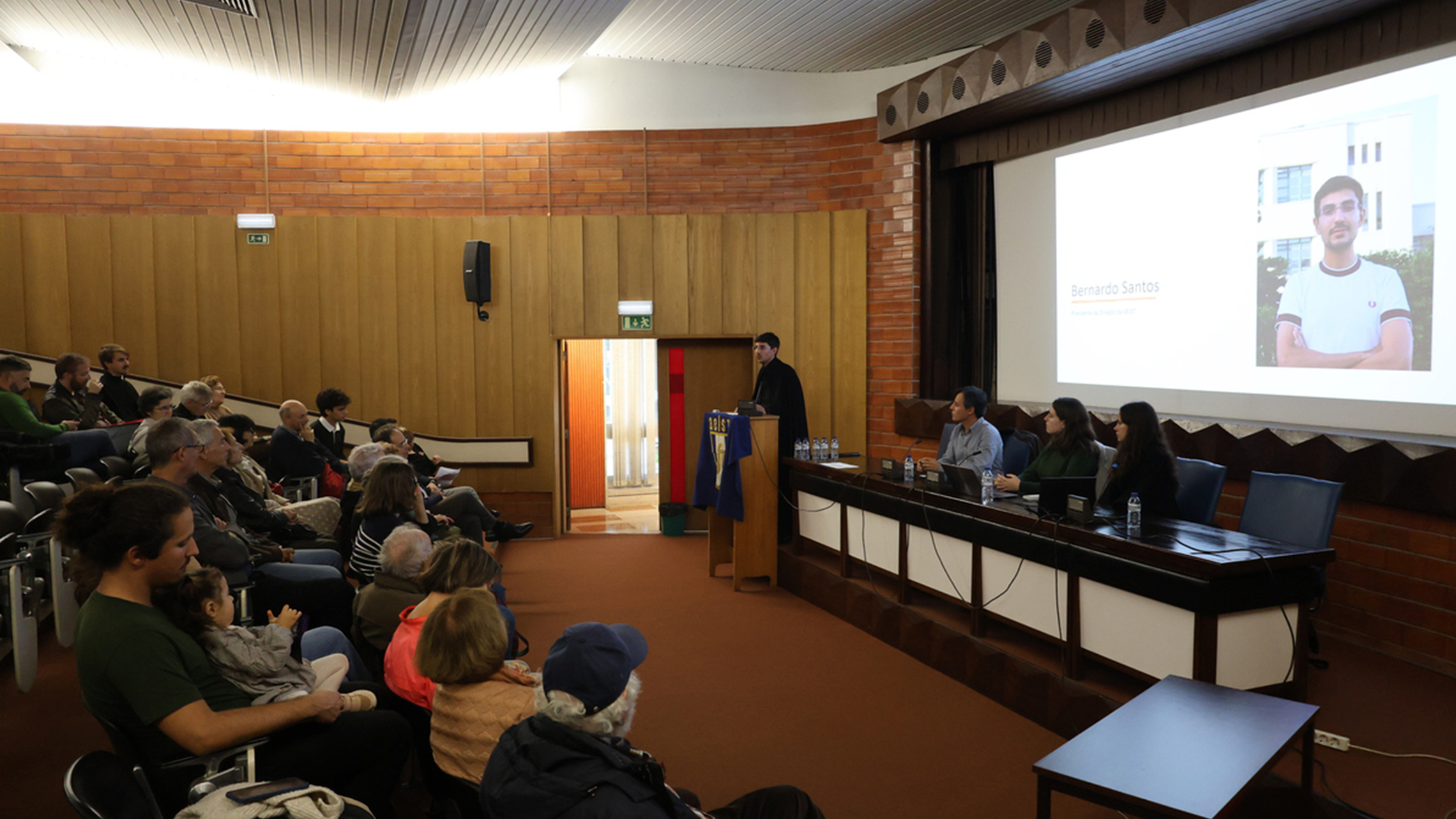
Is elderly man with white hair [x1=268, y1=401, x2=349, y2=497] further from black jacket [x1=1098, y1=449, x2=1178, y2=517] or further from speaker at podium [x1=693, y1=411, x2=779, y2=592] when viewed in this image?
black jacket [x1=1098, y1=449, x2=1178, y2=517]

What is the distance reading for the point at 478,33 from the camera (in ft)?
19.8

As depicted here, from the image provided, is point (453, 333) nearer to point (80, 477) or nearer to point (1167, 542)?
point (80, 477)

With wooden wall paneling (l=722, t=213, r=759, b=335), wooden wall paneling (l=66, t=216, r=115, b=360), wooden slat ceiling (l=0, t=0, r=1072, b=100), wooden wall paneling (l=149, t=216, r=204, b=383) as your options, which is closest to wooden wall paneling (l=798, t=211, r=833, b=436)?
wooden wall paneling (l=722, t=213, r=759, b=335)

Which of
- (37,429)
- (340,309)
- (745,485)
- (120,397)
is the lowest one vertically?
(745,485)

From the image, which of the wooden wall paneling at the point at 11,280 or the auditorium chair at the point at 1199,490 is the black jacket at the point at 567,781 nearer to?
the auditorium chair at the point at 1199,490

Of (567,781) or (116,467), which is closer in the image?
(567,781)

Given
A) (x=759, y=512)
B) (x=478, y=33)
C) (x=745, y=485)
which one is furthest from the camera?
(x=478, y=33)

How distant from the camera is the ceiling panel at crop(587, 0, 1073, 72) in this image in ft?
20.8

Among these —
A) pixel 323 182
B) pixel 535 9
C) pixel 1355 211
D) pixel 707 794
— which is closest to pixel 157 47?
pixel 323 182

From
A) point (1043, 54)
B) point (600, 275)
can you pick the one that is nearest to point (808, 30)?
point (1043, 54)

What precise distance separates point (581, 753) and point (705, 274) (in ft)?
21.4

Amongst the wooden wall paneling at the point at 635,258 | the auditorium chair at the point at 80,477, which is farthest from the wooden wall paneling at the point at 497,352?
the auditorium chair at the point at 80,477

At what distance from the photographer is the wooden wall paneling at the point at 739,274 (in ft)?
25.8

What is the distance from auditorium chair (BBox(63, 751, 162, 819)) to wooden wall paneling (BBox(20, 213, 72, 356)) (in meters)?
7.11
